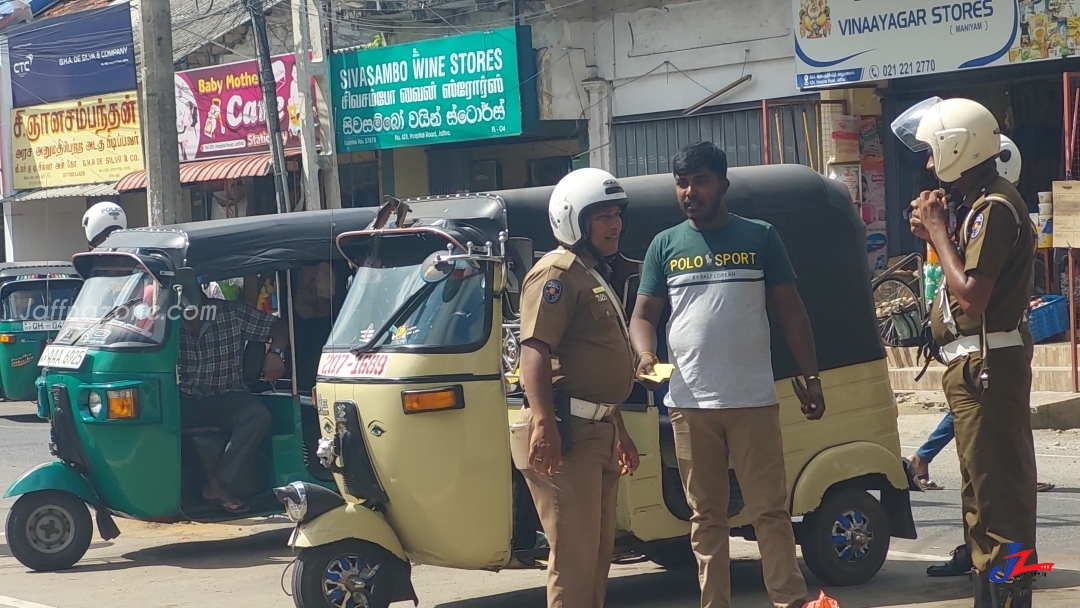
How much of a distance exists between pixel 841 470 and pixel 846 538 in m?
0.36

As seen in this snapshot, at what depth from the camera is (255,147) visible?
23312 millimetres

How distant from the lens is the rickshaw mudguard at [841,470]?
6695 millimetres

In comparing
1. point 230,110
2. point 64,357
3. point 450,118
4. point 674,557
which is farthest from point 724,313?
point 230,110

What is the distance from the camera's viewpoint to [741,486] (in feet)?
18.2

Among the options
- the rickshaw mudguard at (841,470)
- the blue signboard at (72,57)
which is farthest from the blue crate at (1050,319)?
the blue signboard at (72,57)

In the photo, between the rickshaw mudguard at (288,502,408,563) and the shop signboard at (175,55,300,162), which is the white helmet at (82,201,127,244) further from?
the shop signboard at (175,55,300,162)

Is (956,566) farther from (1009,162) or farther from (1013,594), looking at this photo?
(1009,162)

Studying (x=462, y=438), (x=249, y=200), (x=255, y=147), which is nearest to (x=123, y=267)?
(x=462, y=438)

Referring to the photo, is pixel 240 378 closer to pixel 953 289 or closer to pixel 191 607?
pixel 191 607

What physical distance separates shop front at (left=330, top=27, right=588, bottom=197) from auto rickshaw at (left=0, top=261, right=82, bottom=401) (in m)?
5.80

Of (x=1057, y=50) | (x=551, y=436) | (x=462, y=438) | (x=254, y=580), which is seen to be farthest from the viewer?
(x=1057, y=50)

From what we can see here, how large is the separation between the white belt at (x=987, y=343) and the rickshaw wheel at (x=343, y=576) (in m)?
2.62

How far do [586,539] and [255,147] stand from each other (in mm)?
18998

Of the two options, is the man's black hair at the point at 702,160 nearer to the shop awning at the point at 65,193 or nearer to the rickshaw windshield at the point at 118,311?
the rickshaw windshield at the point at 118,311
